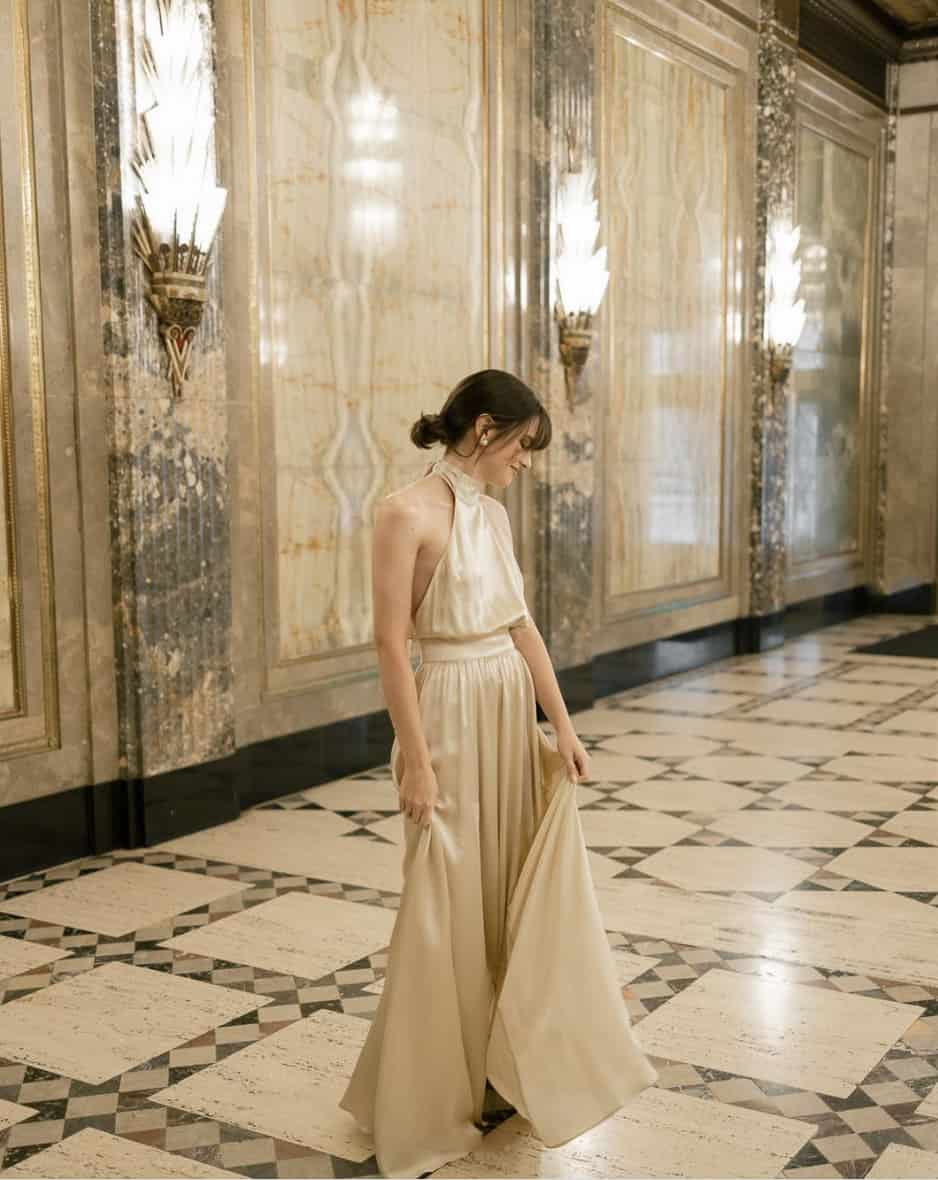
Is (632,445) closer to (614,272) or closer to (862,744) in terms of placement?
(614,272)

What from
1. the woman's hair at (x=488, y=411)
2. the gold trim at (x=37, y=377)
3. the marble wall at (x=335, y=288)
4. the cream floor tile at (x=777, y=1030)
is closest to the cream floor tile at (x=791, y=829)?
the cream floor tile at (x=777, y=1030)

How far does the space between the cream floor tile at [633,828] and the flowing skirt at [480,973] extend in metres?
2.32

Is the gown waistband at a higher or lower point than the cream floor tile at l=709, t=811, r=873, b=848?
higher

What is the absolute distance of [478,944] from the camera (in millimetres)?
2828

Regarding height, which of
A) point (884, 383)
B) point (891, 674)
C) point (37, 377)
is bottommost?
point (891, 674)

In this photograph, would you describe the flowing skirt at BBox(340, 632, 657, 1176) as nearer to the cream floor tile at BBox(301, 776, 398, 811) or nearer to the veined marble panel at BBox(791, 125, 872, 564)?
the cream floor tile at BBox(301, 776, 398, 811)

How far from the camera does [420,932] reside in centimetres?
275

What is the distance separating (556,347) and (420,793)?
5.11 metres

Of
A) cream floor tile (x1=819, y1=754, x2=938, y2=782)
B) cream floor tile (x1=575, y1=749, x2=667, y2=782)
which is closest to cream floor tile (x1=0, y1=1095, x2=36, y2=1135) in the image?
cream floor tile (x1=575, y1=749, x2=667, y2=782)

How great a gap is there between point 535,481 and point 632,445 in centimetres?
138

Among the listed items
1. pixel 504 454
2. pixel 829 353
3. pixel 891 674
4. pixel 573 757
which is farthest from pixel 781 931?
pixel 829 353

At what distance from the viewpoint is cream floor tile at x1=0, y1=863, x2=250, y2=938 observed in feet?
14.1

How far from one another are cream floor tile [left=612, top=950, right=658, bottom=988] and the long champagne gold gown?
0.95 m

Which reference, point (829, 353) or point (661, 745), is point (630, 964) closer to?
point (661, 745)
